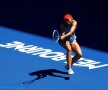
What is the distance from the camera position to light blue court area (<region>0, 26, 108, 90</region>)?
371 inches

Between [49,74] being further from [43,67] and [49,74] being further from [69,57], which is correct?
[69,57]

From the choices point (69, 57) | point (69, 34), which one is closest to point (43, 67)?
point (69, 57)

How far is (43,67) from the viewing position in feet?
34.3

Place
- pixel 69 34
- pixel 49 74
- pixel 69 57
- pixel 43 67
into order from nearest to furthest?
1. pixel 69 34
2. pixel 69 57
3. pixel 49 74
4. pixel 43 67

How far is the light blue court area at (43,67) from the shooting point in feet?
30.9

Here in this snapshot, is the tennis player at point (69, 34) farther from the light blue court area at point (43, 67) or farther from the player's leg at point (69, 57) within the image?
the light blue court area at point (43, 67)

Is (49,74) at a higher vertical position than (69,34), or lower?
lower

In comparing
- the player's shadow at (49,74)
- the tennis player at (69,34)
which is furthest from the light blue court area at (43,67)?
the tennis player at (69,34)

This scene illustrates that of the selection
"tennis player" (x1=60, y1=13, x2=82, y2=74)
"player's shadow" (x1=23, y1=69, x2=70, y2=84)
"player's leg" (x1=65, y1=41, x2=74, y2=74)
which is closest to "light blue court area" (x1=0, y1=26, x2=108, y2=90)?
"player's shadow" (x1=23, y1=69, x2=70, y2=84)

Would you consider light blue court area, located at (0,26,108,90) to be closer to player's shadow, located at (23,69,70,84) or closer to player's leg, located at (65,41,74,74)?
player's shadow, located at (23,69,70,84)

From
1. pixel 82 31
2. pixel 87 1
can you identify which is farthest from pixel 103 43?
pixel 87 1

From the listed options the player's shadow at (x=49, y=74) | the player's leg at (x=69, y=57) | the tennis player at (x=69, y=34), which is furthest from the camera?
the player's shadow at (x=49, y=74)

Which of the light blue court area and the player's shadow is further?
the player's shadow

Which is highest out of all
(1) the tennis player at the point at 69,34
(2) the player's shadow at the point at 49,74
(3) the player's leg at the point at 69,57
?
(1) the tennis player at the point at 69,34
